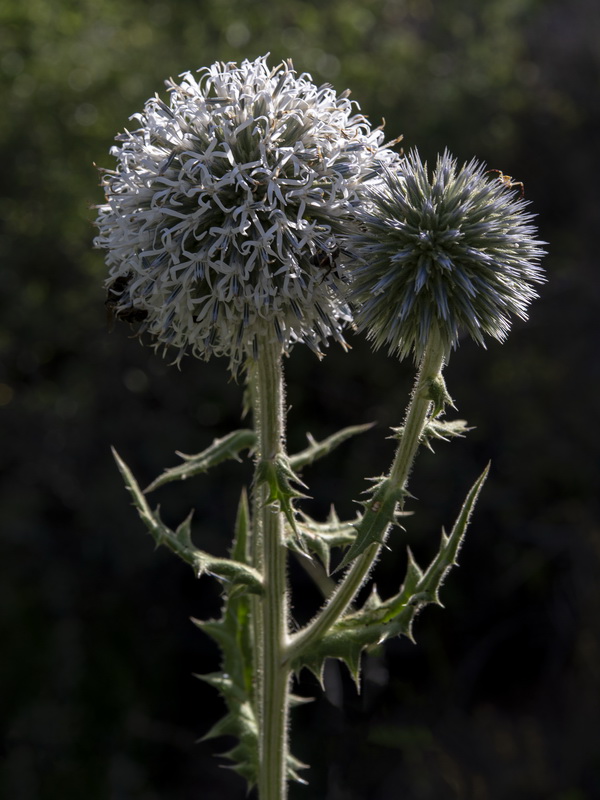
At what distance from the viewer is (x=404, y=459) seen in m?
2.51

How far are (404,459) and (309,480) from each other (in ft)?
19.9

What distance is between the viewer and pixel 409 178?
8.83ft

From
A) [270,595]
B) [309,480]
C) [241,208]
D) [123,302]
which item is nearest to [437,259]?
[241,208]

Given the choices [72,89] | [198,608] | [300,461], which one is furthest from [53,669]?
[72,89]

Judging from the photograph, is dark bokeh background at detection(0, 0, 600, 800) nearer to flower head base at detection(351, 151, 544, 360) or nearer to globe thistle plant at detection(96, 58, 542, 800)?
globe thistle plant at detection(96, 58, 542, 800)

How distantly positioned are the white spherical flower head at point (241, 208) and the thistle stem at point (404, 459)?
1.32ft

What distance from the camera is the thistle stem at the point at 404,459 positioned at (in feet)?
8.09

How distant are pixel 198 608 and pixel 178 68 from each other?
6.72 m

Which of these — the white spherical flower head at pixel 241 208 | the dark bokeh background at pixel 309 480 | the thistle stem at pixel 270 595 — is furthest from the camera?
the dark bokeh background at pixel 309 480

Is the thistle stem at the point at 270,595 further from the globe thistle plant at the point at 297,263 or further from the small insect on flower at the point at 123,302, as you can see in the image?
the small insect on flower at the point at 123,302

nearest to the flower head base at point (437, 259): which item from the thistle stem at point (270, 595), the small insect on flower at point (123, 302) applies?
the thistle stem at point (270, 595)

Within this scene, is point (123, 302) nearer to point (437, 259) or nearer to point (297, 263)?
point (297, 263)

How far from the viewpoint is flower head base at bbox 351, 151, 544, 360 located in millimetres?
2582

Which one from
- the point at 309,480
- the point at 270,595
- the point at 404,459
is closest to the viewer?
the point at 404,459
